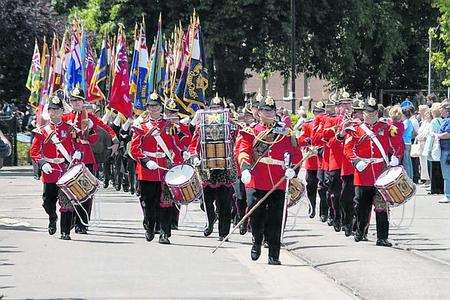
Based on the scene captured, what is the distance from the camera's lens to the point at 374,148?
16.2 metres

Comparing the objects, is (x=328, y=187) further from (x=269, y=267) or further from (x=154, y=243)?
(x=269, y=267)

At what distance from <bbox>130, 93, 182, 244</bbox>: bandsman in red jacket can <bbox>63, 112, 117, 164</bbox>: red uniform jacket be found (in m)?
0.90

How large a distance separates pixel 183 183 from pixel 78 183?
1358 millimetres

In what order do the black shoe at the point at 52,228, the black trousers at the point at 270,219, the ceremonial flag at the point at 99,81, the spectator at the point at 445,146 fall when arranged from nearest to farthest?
the black trousers at the point at 270,219
the black shoe at the point at 52,228
the spectator at the point at 445,146
the ceremonial flag at the point at 99,81

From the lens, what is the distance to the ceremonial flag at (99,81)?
2666 cm

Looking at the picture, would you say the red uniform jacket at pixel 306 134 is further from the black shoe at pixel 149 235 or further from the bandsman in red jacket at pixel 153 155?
the black shoe at pixel 149 235

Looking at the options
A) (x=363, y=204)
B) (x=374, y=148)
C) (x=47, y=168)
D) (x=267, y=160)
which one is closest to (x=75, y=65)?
(x=47, y=168)

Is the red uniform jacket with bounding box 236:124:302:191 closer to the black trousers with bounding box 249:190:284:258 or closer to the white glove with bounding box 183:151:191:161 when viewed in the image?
the black trousers with bounding box 249:190:284:258

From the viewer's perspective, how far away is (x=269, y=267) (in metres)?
13.9

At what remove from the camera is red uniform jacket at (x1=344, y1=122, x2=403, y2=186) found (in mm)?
16125

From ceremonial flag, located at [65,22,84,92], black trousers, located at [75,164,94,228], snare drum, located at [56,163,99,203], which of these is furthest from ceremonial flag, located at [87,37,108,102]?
snare drum, located at [56,163,99,203]

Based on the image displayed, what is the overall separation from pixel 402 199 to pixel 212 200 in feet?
Result: 9.81

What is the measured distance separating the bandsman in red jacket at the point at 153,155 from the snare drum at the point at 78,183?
0.62m

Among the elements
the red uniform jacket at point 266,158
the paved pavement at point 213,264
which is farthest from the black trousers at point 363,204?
the red uniform jacket at point 266,158
